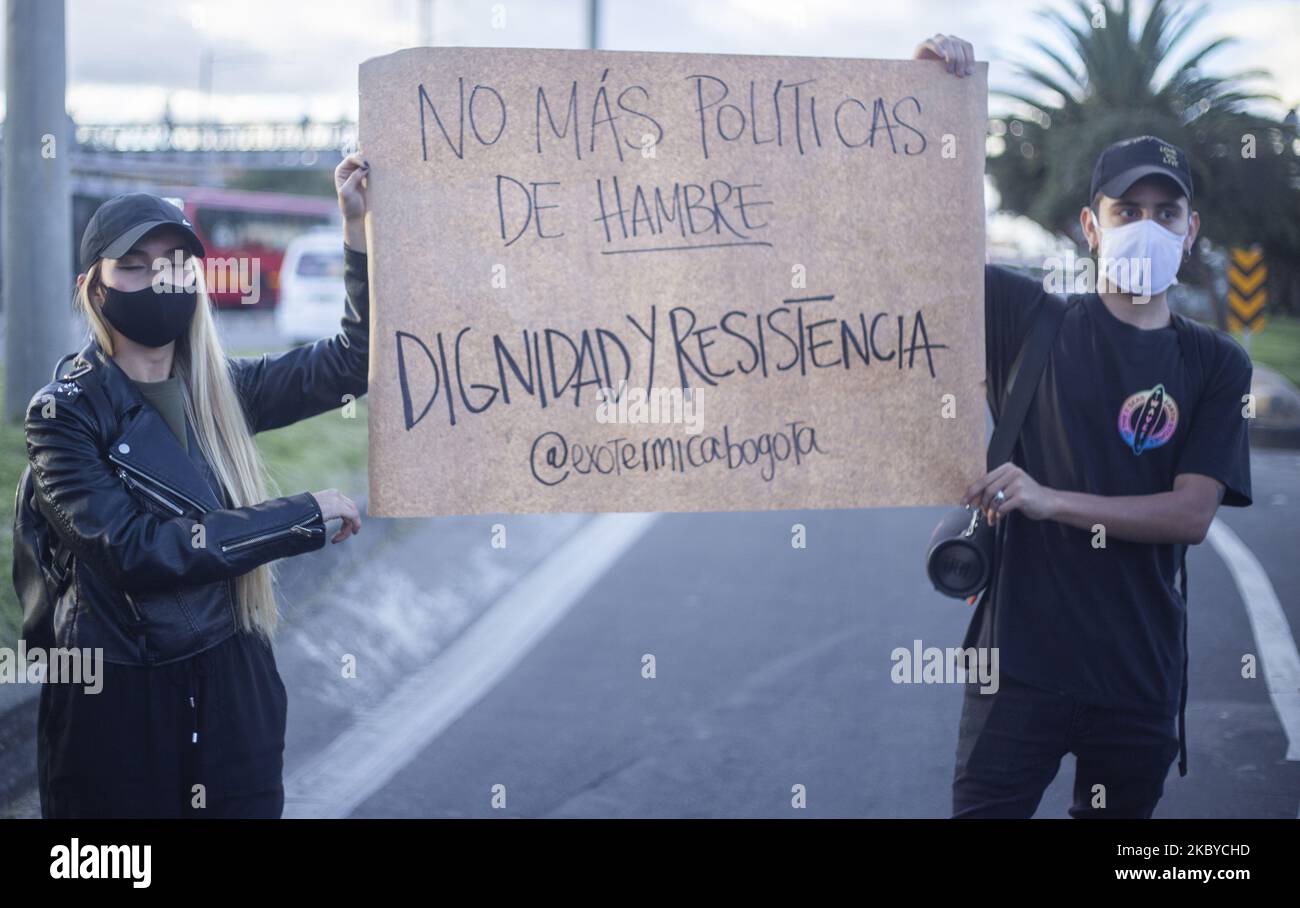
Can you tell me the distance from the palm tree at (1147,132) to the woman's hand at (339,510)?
27.9 metres

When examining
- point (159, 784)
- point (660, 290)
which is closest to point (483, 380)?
point (660, 290)

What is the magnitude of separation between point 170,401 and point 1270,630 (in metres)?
6.15

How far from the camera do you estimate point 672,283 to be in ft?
10.4

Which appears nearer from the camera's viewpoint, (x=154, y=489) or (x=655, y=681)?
(x=154, y=489)

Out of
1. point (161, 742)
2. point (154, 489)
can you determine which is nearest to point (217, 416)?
point (154, 489)

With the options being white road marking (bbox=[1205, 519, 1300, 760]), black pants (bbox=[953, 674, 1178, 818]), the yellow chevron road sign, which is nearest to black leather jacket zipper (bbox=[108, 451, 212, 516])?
black pants (bbox=[953, 674, 1178, 818])

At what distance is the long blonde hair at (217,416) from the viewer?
2.96 meters

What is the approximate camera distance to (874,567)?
9016 millimetres

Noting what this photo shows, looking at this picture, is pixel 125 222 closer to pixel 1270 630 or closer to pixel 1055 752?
pixel 1055 752

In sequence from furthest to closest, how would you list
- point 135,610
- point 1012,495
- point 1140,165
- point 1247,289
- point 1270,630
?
point 1247,289 < point 1270,630 < point 1140,165 < point 1012,495 < point 135,610

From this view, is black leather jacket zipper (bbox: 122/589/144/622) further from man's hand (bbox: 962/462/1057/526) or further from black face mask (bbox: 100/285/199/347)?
man's hand (bbox: 962/462/1057/526)

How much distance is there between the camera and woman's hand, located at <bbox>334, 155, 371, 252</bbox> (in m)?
3.02

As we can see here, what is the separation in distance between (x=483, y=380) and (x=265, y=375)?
1.76 ft

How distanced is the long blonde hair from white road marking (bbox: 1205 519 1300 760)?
4221mm
